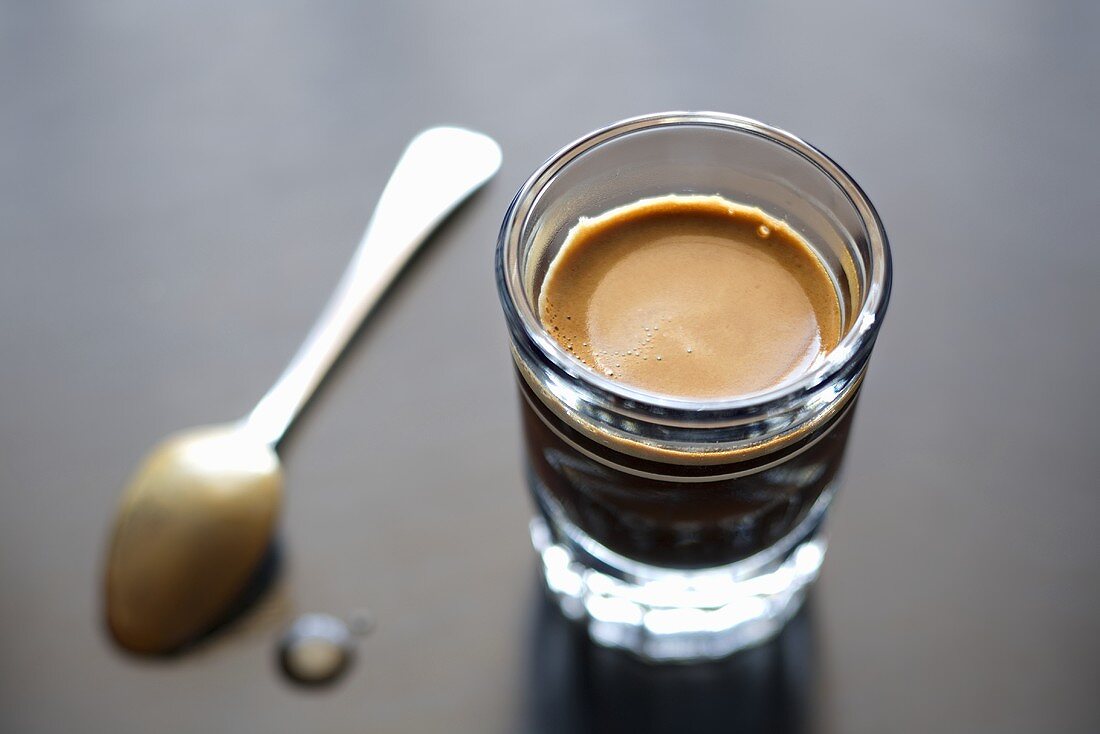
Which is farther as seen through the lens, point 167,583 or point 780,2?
point 780,2

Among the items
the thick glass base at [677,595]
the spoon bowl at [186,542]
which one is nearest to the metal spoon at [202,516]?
the spoon bowl at [186,542]

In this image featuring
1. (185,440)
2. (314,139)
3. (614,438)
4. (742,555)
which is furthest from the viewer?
(314,139)

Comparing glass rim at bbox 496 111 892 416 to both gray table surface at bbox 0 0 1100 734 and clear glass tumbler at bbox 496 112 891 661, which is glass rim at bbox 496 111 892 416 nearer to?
clear glass tumbler at bbox 496 112 891 661

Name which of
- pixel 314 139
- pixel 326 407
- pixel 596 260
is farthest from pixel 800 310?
pixel 314 139

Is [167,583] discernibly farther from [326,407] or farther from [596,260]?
[596,260]

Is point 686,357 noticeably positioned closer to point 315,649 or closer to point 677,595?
point 677,595

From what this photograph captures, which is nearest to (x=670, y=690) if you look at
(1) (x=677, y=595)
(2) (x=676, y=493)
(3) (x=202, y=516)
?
(1) (x=677, y=595)
